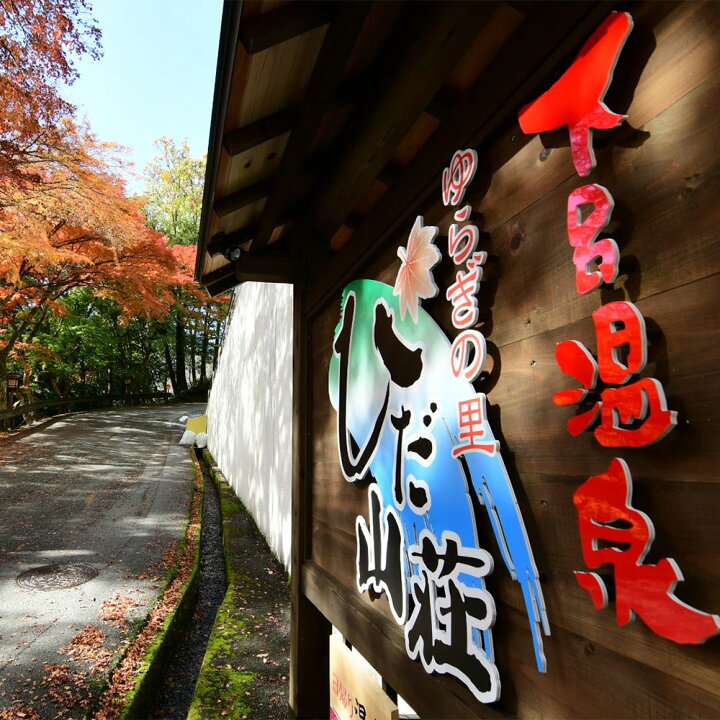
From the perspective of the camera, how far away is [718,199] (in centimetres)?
91

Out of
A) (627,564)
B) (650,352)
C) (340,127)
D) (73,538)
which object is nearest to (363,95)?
(340,127)

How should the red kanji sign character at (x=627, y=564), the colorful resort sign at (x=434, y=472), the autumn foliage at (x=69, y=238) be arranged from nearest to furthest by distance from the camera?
the red kanji sign character at (x=627, y=564) → the colorful resort sign at (x=434, y=472) → the autumn foliage at (x=69, y=238)

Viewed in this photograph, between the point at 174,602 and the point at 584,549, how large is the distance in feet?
16.6

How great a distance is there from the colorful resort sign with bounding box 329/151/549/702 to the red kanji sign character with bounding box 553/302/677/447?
351 millimetres

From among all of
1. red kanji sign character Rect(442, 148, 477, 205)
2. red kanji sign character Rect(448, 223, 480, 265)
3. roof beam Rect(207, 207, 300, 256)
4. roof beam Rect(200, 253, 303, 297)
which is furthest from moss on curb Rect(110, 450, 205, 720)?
red kanji sign character Rect(442, 148, 477, 205)

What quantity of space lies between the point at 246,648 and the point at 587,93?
438cm

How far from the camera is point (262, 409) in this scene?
7805mm

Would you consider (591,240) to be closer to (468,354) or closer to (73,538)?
(468,354)

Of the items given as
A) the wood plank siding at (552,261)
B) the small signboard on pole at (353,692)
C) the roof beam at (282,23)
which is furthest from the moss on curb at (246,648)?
the roof beam at (282,23)

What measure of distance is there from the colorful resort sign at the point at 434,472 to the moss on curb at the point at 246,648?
1.87m

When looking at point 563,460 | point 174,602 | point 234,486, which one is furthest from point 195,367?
point 563,460

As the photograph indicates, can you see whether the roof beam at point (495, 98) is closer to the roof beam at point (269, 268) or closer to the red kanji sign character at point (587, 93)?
the red kanji sign character at point (587, 93)

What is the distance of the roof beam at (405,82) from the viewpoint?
152 centimetres

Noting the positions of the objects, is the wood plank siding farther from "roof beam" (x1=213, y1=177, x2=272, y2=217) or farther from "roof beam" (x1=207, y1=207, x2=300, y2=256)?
"roof beam" (x1=207, y1=207, x2=300, y2=256)
